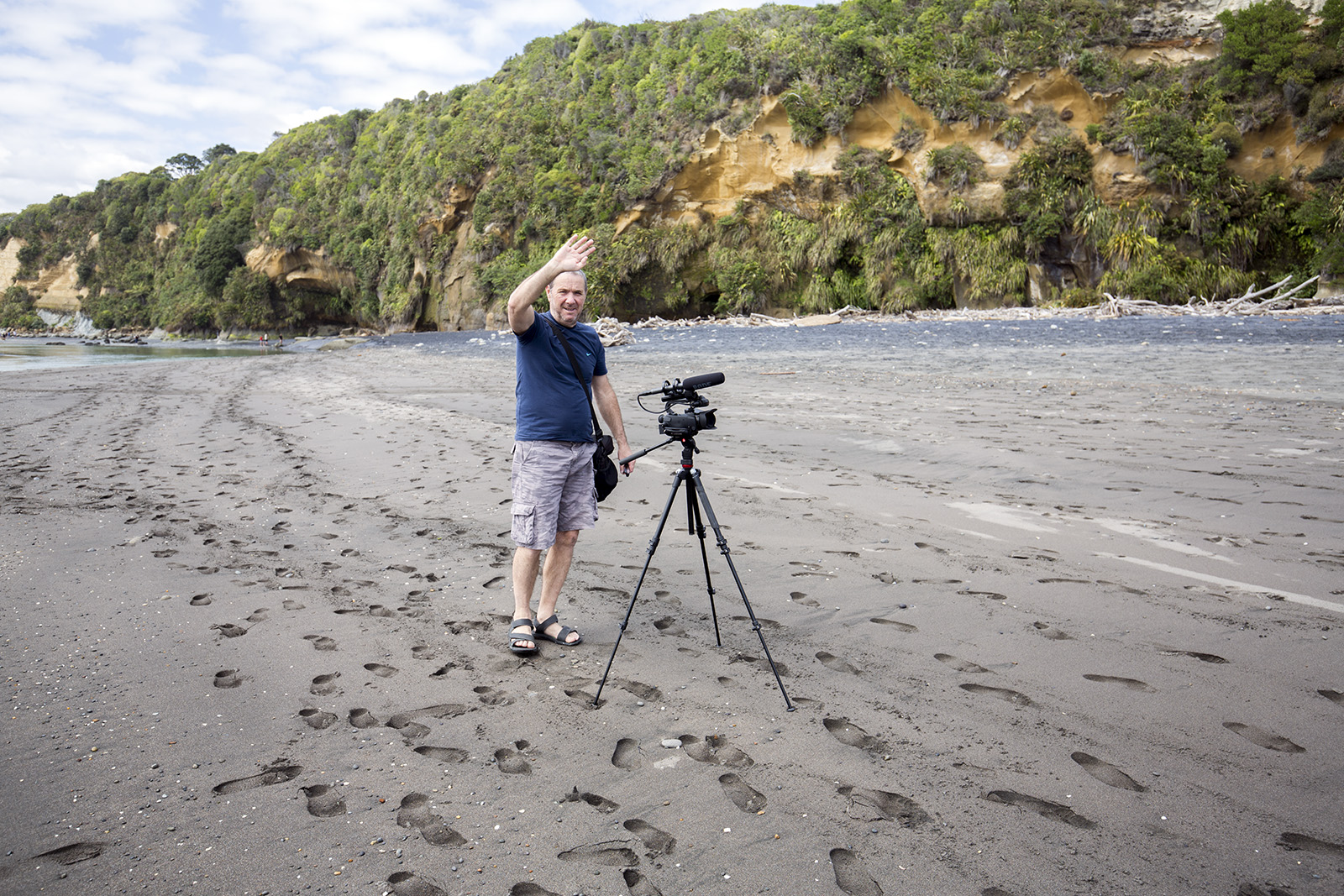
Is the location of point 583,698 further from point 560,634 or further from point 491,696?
point 560,634

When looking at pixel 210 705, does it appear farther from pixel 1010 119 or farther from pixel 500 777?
pixel 1010 119

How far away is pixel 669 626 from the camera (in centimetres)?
402

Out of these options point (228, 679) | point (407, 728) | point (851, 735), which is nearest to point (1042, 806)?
point (851, 735)

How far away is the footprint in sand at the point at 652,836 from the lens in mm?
2305

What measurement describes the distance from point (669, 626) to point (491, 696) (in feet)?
3.64

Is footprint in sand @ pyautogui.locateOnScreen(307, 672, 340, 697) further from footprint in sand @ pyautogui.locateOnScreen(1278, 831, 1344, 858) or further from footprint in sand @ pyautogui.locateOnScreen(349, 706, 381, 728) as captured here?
footprint in sand @ pyautogui.locateOnScreen(1278, 831, 1344, 858)

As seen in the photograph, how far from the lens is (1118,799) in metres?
2.45

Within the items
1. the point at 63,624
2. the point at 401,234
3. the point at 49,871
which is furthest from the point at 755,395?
the point at 401,234

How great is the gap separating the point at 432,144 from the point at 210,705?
204 ft

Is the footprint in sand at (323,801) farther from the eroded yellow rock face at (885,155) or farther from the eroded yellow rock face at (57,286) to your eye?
the eroded yellow rock face at (57,286)

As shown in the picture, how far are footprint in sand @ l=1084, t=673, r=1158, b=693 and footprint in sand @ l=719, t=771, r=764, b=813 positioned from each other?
5.78ft

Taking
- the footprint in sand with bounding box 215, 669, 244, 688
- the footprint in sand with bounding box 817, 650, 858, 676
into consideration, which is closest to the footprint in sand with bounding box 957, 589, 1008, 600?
the footprint in sand with bounding box 817, 650, 858, 676

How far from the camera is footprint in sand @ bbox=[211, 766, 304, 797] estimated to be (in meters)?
2.60

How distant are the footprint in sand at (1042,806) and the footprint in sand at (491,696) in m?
2.02
